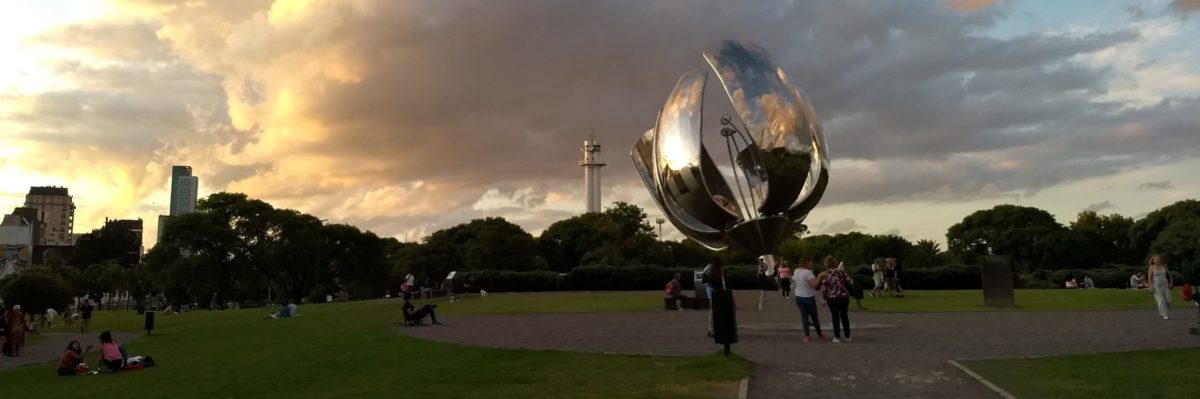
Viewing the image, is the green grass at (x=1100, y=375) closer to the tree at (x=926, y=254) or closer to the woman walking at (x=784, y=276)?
the woman walking at (x=784, y=276)

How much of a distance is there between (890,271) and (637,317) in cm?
1198

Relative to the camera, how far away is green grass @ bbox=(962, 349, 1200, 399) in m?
8.55

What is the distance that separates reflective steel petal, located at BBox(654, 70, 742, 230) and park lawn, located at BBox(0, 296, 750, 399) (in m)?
6.45

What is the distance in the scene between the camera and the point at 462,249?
257 feet

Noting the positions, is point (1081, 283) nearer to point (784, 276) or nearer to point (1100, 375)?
point (784, 276)

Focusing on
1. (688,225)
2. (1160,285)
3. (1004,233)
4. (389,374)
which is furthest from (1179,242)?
(389,374)

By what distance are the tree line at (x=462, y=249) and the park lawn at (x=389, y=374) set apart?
36540mm

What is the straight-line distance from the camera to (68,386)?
1319cm

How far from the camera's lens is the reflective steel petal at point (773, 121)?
57.2 feet

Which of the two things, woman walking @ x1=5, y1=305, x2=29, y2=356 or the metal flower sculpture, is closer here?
the metal flower sculpture

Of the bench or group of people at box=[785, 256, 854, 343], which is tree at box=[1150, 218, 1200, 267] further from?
group of people at box=[785, 256, 854, 343]

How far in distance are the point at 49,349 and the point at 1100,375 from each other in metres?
25.6

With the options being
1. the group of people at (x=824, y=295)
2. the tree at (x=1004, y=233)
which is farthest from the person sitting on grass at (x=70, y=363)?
the tree at (x=1004, y=233)

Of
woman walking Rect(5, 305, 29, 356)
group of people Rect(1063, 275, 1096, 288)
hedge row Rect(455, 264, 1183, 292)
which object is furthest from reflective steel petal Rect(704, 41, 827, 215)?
group of people Rect(1063, 275, 1096, 288)
